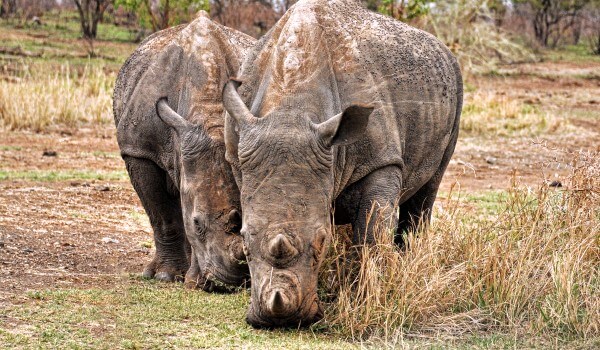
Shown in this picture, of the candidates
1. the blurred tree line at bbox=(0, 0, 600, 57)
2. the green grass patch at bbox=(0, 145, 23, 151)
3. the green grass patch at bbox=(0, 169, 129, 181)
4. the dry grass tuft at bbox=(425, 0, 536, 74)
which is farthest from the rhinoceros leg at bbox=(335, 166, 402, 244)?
the dry grass tuft at bbox=(425, 0, 536, 74)

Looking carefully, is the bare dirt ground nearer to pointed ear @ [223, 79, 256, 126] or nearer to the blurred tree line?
pointed ear @ [223, 79, 256, 126]

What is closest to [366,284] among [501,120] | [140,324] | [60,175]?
[140,324]

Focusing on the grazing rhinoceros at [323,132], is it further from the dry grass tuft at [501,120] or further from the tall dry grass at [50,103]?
the dry grass tuft at [501,120]

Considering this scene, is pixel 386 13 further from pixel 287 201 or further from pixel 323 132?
pixel 287 201

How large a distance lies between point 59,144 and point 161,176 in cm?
710

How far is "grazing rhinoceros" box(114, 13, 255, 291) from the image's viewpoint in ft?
22.0

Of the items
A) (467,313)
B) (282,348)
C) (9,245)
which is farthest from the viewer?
(9,245)

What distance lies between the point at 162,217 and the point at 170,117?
1113mm

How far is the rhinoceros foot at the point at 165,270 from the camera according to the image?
7772 mm

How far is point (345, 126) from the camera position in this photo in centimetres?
583

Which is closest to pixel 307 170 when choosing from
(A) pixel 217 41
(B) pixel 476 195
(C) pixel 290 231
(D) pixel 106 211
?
(C) pixel 290 231

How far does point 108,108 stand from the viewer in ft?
54.1

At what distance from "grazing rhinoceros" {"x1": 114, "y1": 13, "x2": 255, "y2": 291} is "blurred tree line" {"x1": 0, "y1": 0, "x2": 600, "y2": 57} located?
9.99m

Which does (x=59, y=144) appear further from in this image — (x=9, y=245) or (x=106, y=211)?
(x=9, y=245)
